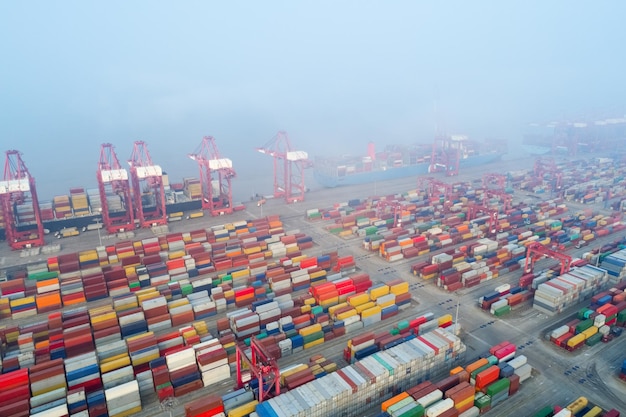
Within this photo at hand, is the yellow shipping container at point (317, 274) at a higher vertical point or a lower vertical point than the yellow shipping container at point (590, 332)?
higher

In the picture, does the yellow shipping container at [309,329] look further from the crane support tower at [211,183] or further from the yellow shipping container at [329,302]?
the crane support tower at [211,183]

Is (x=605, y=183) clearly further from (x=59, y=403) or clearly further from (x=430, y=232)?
(x=59, y=403)

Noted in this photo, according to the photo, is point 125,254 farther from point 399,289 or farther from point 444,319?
point 444,319

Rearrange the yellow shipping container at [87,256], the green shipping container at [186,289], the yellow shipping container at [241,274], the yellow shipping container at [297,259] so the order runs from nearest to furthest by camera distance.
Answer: the green shipping container at [186,289] → the yellow shipping container at [241,274] → the yellow shipping container at [297,259] → the yellow shipping container at [87,256]

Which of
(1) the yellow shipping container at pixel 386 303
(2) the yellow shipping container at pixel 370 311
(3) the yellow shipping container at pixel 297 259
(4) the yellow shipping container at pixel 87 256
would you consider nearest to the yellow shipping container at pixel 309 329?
(2) the yellow shipping container at pixel 370 311

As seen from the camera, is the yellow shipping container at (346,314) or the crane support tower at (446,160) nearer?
the yellow shipping container at (346,314)

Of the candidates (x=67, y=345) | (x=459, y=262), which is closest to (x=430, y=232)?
(x=459, y=262)

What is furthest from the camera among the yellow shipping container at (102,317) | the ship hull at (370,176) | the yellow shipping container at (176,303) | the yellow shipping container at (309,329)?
the ship hull at (370,176)
